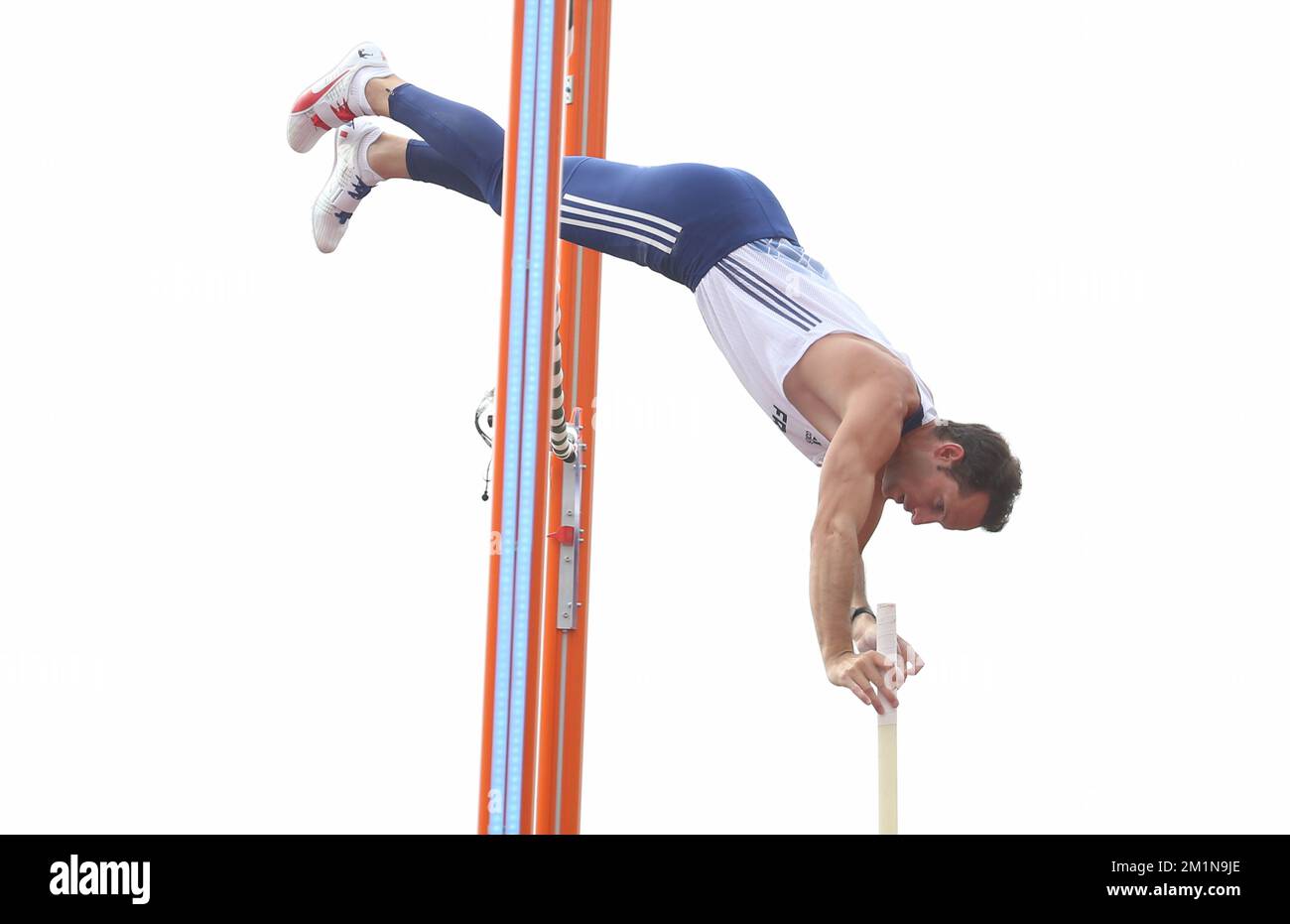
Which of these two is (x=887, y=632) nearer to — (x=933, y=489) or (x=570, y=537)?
(x=933, y=489)

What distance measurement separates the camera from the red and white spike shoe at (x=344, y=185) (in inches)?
215

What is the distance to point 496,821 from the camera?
3.93m

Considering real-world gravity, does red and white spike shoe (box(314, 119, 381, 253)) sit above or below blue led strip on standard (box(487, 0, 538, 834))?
above

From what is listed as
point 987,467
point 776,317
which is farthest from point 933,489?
point 776,317

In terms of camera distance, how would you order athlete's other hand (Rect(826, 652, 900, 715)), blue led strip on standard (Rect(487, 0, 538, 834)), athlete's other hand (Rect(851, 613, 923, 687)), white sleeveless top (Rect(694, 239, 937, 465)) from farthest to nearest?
white sleeveless top (Rect(694, 239, 937, 465)) < athlete's other hand (Rect(851, 613, 923, 687)) < athlete's other hand (Rect(826, 652, 900, 715)) < blue led strip on standard (Rect(487, 0, 538, 834))

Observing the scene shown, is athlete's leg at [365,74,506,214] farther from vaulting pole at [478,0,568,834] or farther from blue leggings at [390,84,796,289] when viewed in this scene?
vaulting pole at [478,0,568,834]

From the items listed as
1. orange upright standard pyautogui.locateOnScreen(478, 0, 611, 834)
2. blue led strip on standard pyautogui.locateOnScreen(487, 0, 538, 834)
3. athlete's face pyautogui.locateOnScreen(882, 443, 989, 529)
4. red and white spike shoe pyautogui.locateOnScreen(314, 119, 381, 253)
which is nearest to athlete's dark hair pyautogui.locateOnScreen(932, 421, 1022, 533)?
athlete's face pyautogui.locateOnScreen(882, 443, 989, 529)

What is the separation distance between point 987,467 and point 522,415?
172 centimetres

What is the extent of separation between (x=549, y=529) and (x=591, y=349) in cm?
60

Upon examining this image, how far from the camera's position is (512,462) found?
403 centimetres

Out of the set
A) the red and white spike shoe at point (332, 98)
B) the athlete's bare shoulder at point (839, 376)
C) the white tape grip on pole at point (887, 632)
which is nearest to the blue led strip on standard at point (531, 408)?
the white tape grip on pole at point (887, 632)

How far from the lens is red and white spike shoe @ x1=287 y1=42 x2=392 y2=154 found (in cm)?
532
